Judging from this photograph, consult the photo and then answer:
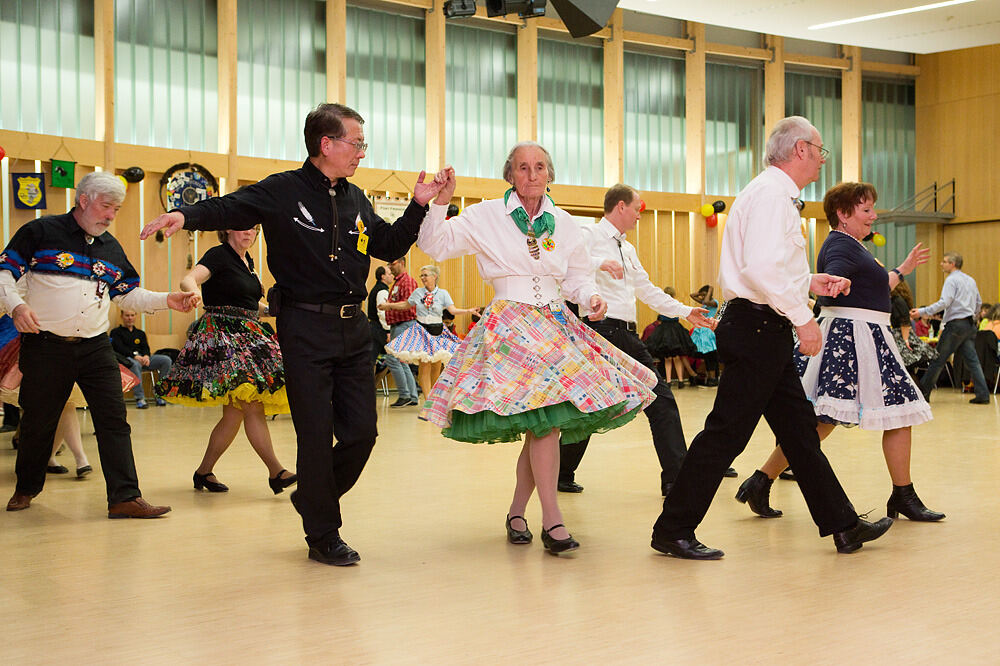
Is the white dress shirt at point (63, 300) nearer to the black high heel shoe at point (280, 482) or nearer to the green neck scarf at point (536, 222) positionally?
the black high heel shoe at point (280, 482)

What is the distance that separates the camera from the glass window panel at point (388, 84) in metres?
12.8

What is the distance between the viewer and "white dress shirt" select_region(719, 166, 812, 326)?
3.23 meters

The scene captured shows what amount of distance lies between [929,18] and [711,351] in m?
4.81

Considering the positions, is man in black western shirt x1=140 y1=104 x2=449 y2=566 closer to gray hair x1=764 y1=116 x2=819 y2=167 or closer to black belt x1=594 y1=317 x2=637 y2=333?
gray hair x1=764 y1=116 x2=819 y2=167

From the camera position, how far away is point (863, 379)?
4.06m

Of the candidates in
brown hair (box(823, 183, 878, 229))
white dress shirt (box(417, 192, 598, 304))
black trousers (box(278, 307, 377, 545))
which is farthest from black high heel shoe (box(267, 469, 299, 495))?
brown hair (box(823, 183, 878, 229))

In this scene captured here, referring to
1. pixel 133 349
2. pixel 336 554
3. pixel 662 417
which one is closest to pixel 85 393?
pixel 336 554

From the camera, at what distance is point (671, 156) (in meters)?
15.4

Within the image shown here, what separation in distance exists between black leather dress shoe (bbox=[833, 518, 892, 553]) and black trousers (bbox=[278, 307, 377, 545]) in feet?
5.72

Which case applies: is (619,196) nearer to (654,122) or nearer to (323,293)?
(323,293)

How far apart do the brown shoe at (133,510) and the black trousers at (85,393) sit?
2 cm

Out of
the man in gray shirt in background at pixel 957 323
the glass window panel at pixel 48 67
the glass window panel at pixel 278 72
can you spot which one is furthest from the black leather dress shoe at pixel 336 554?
the glass window panel at pixel 278 72

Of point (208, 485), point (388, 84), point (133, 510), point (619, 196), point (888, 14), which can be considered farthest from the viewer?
point (388, 84)

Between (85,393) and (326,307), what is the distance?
161cm
